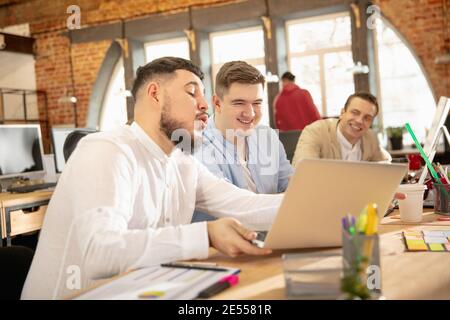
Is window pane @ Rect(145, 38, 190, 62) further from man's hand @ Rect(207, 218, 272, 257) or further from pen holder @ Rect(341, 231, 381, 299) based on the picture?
pen holder @ Rect(341, 231, 381, 299)

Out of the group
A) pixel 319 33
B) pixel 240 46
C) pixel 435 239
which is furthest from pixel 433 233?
pixel 240 46

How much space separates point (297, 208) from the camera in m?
1.01

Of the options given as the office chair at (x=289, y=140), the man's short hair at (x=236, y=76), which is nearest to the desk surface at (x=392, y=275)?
the man's short hair at (x=236, y=76)

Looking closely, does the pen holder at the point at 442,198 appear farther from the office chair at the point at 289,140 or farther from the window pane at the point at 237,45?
the window pane at the point at 237,45

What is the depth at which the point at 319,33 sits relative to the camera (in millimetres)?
7219

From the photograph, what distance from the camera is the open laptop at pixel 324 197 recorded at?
0.97 meters

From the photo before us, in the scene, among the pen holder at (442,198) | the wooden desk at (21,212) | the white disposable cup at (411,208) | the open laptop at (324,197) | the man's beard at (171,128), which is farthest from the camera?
the wooden desk at (21,212)

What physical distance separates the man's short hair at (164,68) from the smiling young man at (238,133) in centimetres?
61

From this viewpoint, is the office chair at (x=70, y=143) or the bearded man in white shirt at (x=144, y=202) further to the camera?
the office chair at (x=70, y=143)

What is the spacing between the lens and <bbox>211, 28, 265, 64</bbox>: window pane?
7543mm

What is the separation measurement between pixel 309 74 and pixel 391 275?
661 centimetres

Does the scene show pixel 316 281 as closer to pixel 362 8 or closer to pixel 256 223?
pixel 256 223

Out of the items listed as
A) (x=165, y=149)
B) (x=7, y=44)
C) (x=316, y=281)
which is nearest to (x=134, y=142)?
(x=165, y=149)
